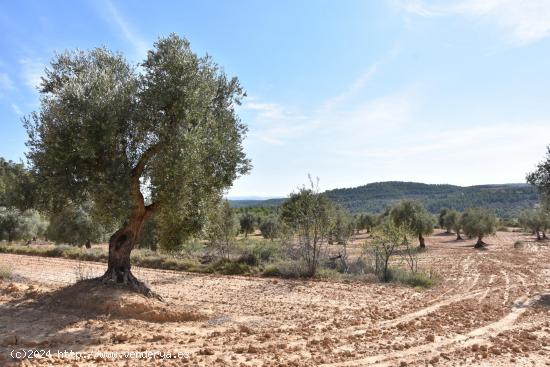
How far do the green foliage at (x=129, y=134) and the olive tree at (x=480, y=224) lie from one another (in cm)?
4890

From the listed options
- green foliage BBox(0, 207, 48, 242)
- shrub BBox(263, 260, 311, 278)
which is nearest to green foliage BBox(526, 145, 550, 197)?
shrub BBox(263, 260, 311, 278)

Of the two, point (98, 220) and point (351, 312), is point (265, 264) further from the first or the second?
point (98, 220)

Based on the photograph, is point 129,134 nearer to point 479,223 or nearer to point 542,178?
point 542,178

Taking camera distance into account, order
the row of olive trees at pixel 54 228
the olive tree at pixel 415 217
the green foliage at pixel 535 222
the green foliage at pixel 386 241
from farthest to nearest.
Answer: the green foliage at pixel 535 222 < the olive tree at pixel 415 217 < the row of olive trees at pixel 54 228 < the green foliage at pixel 386 241

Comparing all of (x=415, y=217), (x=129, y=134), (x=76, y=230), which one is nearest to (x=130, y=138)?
(x=129, y=134)

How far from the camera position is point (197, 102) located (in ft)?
40.8

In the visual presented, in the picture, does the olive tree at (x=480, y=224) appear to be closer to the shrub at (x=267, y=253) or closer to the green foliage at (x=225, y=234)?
the shrub at (x=267, y=253)

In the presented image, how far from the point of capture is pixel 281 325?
1140 centimetres

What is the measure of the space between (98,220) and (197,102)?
4611 millimetres

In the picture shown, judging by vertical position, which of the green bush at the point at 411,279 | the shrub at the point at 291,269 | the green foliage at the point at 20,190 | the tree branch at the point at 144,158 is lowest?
the green bush at the point at 411,279

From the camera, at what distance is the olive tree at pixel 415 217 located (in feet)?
174

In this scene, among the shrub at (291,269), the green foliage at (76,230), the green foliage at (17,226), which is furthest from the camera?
the green foliage at (17,226)

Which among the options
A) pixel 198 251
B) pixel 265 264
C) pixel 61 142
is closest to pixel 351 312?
pixel 61 142

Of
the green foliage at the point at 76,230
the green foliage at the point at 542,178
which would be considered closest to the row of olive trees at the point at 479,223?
the green foliage at the point at 542,178
